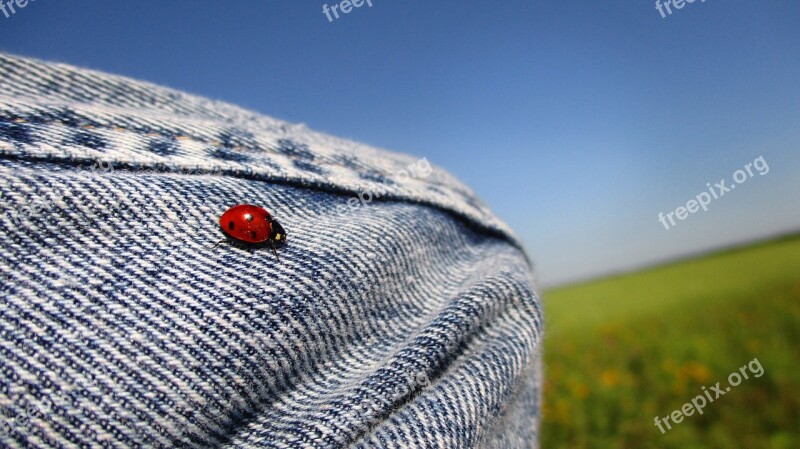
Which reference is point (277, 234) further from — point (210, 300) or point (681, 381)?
point (681, 381)

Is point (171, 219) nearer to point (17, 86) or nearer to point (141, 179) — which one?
point (141, 179)

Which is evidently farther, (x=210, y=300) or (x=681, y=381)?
(x=681, y=381)

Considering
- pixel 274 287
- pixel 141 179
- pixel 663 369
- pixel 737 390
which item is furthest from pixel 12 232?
pixel 663 369

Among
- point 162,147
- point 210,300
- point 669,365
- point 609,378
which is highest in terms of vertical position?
point 162,147

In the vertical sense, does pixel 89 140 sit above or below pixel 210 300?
above

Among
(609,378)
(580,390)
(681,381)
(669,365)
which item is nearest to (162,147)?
(580,390)

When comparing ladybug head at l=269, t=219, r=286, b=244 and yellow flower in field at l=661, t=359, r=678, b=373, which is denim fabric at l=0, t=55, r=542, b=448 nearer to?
ladybug head at l=269, t=219, r=286, b=244

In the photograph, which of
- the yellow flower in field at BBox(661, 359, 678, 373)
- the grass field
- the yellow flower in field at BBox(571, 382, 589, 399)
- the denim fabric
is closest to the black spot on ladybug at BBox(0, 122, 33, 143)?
the denim fabric
